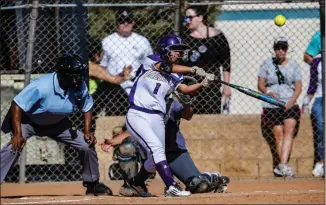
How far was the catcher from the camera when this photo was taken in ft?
30.1

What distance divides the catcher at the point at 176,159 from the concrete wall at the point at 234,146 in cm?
204

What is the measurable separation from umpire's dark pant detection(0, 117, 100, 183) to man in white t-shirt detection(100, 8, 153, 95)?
197 centimetres

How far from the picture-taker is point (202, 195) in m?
8.70

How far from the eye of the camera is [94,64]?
37.9 ft

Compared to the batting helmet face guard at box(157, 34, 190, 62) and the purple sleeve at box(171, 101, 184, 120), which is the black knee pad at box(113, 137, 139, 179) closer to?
the purple sleeve at box(171, 101, 184, 120)

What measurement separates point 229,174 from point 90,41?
2475 millimetres

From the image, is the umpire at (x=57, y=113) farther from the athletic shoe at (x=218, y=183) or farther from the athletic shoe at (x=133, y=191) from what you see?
the athletic shoe at (x=218, y=183)

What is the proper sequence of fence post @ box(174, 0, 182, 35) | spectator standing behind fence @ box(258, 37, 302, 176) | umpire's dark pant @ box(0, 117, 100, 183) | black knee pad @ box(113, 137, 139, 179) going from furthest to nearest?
spectator standing behind fence @ box(258, 37, 302, 176)
fence post @ box(174, 0, 182, 35)
umpire's dark pant @ box(0, 117, 100, 183)
black knee pad @ box(113, 137, 139, 179)

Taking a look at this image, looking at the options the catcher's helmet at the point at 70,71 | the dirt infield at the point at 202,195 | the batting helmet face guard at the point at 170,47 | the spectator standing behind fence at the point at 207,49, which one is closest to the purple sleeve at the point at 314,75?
the spectator standing behind fence at the point at 207,49

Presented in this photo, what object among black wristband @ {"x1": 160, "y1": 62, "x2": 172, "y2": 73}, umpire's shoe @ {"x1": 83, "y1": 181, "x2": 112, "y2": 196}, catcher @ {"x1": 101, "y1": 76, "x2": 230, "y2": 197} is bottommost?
umpire's shoe @ {"x1": 83, "y1": 181, "x2": 112, "y2": 196}

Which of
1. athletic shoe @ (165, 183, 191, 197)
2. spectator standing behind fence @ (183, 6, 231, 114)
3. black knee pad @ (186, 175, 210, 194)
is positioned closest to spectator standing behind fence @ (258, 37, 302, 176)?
spectator standing behind fence @ (183, 6, 231, 114)

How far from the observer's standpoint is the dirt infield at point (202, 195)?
26.5ft

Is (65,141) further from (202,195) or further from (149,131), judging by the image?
(202,195)

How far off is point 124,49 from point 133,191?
273 centimetres
